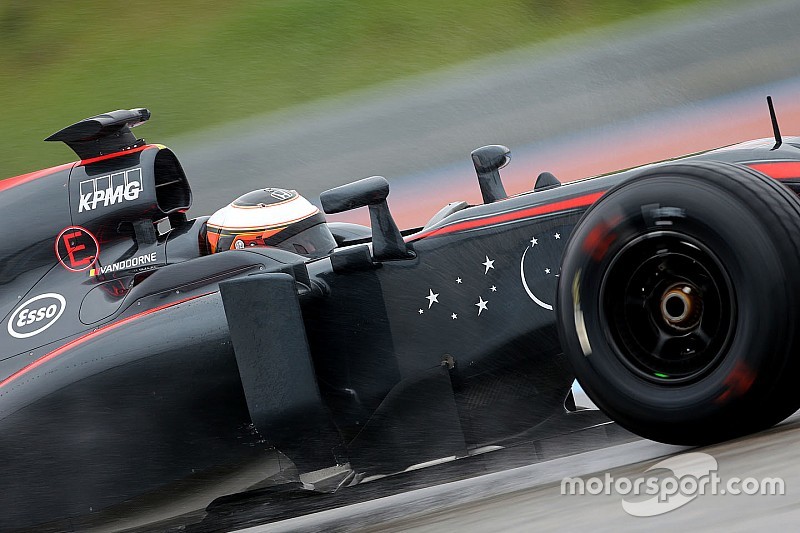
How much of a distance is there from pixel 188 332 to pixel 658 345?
5.80 feet

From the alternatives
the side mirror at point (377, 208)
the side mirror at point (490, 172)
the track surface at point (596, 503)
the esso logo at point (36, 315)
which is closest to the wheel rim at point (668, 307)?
the track surface at point (596, 503)

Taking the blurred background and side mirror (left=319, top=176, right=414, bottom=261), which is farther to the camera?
the blurred background

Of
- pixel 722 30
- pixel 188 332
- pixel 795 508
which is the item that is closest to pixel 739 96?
pixel 722 30

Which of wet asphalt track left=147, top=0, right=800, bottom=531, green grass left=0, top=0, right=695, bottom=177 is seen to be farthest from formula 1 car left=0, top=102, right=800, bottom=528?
green grass left=0, top=0, right=695, bottom=177

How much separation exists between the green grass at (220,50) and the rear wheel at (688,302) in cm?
777

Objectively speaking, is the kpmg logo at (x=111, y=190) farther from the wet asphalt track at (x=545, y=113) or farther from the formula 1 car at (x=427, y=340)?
the wet asphalt track at (x=545, y=113)

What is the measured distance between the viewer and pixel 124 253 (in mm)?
4598

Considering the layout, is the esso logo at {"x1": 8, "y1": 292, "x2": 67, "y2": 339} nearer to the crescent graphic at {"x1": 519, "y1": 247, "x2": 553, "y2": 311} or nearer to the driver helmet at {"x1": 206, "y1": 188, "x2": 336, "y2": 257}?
the driver helmet at {"x1": 206, "y1": 188, "x2": 336, "y2": 257}

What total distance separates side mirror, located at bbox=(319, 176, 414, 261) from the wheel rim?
1043 mm

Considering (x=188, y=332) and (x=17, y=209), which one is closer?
(x=188, y=332)

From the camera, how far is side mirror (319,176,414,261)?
3.40 meters

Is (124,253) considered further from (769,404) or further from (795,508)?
(795,508)

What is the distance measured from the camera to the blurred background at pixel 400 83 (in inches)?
344

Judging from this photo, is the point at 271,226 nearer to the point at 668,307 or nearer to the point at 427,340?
the point at 427,340
